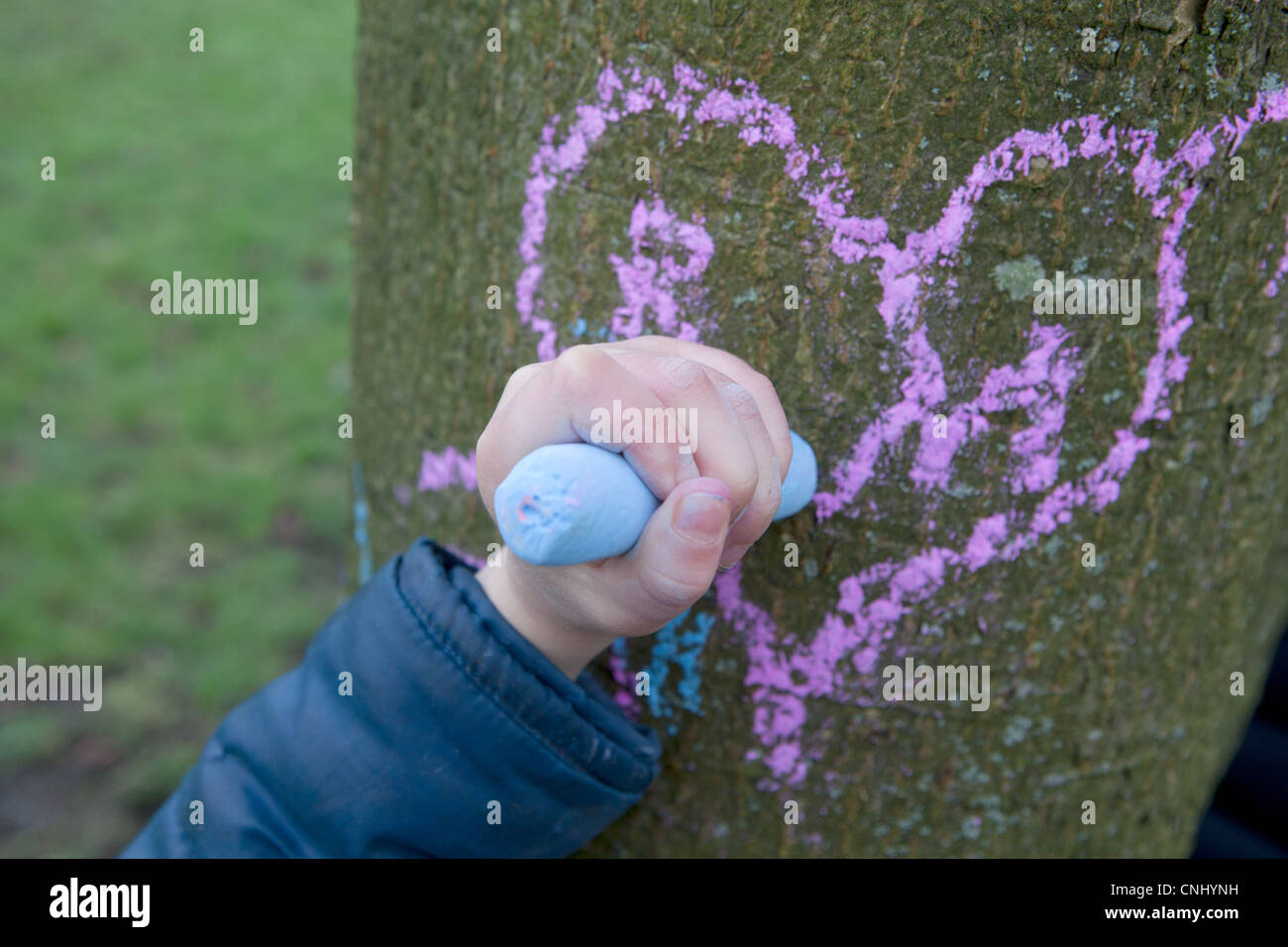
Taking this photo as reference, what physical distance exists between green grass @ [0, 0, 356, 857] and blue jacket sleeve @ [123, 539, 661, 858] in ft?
4.75

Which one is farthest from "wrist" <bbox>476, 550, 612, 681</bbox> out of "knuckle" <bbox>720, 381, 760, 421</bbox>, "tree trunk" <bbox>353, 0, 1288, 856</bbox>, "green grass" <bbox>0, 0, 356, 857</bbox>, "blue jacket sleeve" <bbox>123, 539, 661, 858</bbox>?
"green grass" <bbox>0, 0, 356, 857</bbox>

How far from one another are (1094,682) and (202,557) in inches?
94.1

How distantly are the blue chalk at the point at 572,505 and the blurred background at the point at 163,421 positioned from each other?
0.86 metres

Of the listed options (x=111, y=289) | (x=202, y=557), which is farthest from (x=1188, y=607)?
(x=111, y=289)

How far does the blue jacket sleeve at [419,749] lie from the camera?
36.0 inches

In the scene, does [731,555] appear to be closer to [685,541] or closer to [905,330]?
[685,541]

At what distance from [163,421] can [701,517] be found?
2918mm

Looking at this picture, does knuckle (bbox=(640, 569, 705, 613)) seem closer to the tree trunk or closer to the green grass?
the tree trunk

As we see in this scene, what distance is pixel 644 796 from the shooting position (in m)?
1.14

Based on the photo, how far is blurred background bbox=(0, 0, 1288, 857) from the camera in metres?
2.27

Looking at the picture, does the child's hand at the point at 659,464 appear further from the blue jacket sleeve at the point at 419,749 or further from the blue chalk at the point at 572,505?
the blue jacket sleeve at the point at 419,749

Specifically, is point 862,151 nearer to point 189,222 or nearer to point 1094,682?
point 1094,682

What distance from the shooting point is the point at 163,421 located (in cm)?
314

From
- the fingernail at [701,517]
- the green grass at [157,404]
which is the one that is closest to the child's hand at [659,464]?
the fingernail at [701,517]
